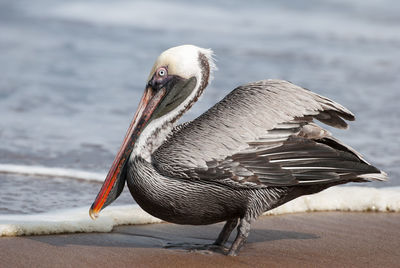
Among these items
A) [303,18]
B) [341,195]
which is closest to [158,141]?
[341,195]

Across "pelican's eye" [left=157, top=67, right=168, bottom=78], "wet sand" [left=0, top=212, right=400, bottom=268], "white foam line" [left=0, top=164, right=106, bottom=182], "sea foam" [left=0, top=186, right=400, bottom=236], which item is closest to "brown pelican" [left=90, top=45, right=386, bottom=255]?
"pelican's eye" [left=157, top=67, right=168, bottom=78]

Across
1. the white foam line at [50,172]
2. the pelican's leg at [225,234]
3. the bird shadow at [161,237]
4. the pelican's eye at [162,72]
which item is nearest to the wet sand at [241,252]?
the bird shadow at [161,237]

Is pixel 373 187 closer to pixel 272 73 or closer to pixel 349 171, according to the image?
pixel 349 171

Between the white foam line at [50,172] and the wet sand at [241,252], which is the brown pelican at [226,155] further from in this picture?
the white foam line at [50,172]

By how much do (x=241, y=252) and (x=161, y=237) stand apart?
27.7 inches

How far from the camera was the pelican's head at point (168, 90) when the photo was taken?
5086 millimetres

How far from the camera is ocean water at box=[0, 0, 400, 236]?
21.2 feet

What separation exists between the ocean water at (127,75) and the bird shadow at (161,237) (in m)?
0.11

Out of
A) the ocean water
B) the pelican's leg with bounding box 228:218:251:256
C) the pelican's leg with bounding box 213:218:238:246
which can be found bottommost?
the ocean water

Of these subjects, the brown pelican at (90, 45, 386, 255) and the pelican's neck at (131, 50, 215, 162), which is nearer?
the brown pelican at (90, 45, 386, 255)

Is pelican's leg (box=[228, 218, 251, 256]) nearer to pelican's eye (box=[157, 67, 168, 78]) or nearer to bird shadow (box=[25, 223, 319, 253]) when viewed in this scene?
bird shadow (box=[25, 223, 319, 253])

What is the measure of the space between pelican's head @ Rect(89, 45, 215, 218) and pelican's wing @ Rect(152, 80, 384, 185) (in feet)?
0.63

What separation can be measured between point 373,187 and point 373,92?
4716mm

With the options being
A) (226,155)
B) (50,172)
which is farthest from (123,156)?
(50,172)
